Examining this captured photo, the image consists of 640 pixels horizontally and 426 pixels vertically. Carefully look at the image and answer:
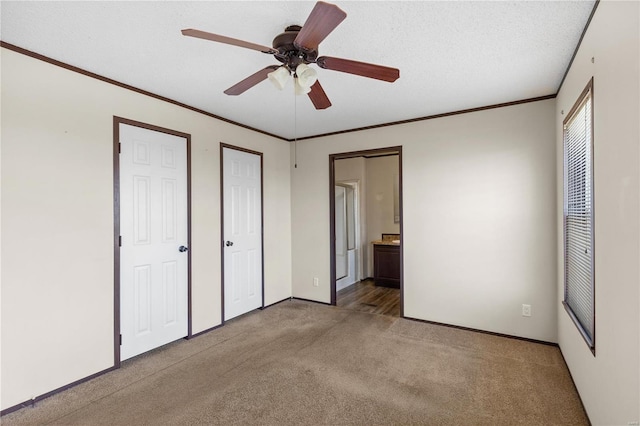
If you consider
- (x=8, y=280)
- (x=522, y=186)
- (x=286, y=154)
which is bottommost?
(x=8, y=280)

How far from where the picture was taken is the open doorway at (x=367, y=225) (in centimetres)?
554

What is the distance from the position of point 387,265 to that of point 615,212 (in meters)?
4.21

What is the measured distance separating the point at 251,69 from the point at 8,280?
2.22m

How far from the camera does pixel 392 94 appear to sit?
3.06 meters

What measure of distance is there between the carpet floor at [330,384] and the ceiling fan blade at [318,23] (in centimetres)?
225

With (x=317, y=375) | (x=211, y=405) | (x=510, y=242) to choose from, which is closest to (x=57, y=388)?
(x=211, y=405)

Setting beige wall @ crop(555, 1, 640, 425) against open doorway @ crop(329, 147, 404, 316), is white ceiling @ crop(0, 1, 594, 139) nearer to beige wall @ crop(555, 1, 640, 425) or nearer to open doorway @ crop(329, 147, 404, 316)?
beige wall @ crop(555, 1, 640, 425)

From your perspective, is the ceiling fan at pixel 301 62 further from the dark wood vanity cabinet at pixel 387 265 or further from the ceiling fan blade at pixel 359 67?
the dark wood vanity cabinet at pixel 387 265

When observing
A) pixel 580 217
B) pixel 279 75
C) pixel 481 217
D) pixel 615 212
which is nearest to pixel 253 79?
pixel 279 75

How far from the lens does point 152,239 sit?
9.89 feet

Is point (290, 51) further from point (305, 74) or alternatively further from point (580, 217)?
point (580, 217)

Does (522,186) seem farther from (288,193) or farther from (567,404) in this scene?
(288,193)

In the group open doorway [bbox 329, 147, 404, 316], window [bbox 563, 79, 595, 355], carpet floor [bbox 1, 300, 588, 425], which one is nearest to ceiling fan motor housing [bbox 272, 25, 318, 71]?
window [bbox 563, 79, 595, 355]

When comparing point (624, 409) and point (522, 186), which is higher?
point (522, 186)
